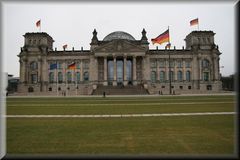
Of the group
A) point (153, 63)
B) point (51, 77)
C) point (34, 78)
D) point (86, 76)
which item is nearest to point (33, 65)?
point (34, 78)

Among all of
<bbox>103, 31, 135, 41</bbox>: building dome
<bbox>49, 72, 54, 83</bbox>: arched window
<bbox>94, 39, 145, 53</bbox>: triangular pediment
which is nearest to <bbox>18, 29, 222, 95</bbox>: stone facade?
<bbox>49, 72, 54, 83</bbox>: arched window

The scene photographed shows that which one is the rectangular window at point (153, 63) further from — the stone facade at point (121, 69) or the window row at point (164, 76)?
the window row at point (164, 76)

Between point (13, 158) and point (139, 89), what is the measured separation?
217ft

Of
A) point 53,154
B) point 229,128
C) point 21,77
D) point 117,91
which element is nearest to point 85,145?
point 53,154

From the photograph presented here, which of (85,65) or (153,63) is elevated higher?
(153,63)

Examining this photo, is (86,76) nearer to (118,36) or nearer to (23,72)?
(23,72)

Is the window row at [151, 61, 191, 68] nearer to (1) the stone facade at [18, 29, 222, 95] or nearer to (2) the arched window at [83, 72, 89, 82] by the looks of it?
(1) the stone facade at [18, 29, 222, 95]

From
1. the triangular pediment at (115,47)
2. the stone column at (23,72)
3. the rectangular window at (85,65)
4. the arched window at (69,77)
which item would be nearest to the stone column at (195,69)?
the triangular pediment at (115,47)

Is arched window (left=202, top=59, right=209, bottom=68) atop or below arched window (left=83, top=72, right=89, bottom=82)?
atop

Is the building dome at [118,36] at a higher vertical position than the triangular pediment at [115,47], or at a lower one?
higher

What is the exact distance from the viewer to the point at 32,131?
33.3ft

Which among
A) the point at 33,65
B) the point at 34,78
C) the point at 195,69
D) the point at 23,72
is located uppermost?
the point at 33,65

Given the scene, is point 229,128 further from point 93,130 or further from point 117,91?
point 117,91

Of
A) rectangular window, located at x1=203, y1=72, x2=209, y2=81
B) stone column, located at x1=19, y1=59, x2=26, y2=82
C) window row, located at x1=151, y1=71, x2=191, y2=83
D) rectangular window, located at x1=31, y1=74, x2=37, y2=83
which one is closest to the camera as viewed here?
stone column, located at x1=19, y1=59, x2=26, y2=82
